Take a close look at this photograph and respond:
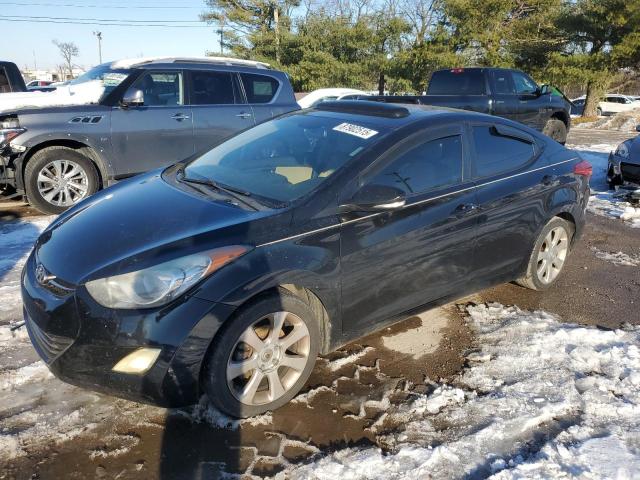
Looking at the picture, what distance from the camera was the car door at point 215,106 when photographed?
22.8ft

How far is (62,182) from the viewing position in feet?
20.6

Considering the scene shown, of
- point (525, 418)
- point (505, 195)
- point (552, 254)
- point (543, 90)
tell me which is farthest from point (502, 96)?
point (525, 418)

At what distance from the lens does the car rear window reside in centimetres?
1128

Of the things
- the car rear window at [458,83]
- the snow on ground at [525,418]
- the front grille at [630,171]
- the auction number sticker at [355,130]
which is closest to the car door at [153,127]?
the auction number sticker at [355,130]

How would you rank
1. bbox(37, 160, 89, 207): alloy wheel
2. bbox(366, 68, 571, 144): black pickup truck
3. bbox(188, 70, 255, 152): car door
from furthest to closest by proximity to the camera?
bbox(366, 68, 571, 144): black pickup truck, bbox(188, 70, 255, 152): car door, bbox(37, 160, 89, 207): alloy wheel

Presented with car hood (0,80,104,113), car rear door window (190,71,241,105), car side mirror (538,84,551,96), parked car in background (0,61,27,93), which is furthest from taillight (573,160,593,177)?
parked car in background (0,61,27,93)

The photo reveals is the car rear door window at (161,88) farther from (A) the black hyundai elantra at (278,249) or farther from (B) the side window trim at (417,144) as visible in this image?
(B) the side window trim at (417,144)

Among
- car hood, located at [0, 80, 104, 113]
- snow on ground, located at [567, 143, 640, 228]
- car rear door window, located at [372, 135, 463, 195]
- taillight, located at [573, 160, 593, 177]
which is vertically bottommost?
snow on ground, located at [567, 143, 640, 228]

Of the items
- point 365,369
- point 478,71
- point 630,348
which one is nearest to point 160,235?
point 365,369

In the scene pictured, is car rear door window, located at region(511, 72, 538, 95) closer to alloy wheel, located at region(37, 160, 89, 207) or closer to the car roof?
the car roof

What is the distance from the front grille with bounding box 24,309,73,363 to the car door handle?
2400 mm

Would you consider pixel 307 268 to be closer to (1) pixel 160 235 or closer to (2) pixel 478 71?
(1) pixel 160 235

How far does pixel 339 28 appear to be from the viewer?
26.6m

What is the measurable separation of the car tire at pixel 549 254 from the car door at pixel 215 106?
396 cm
